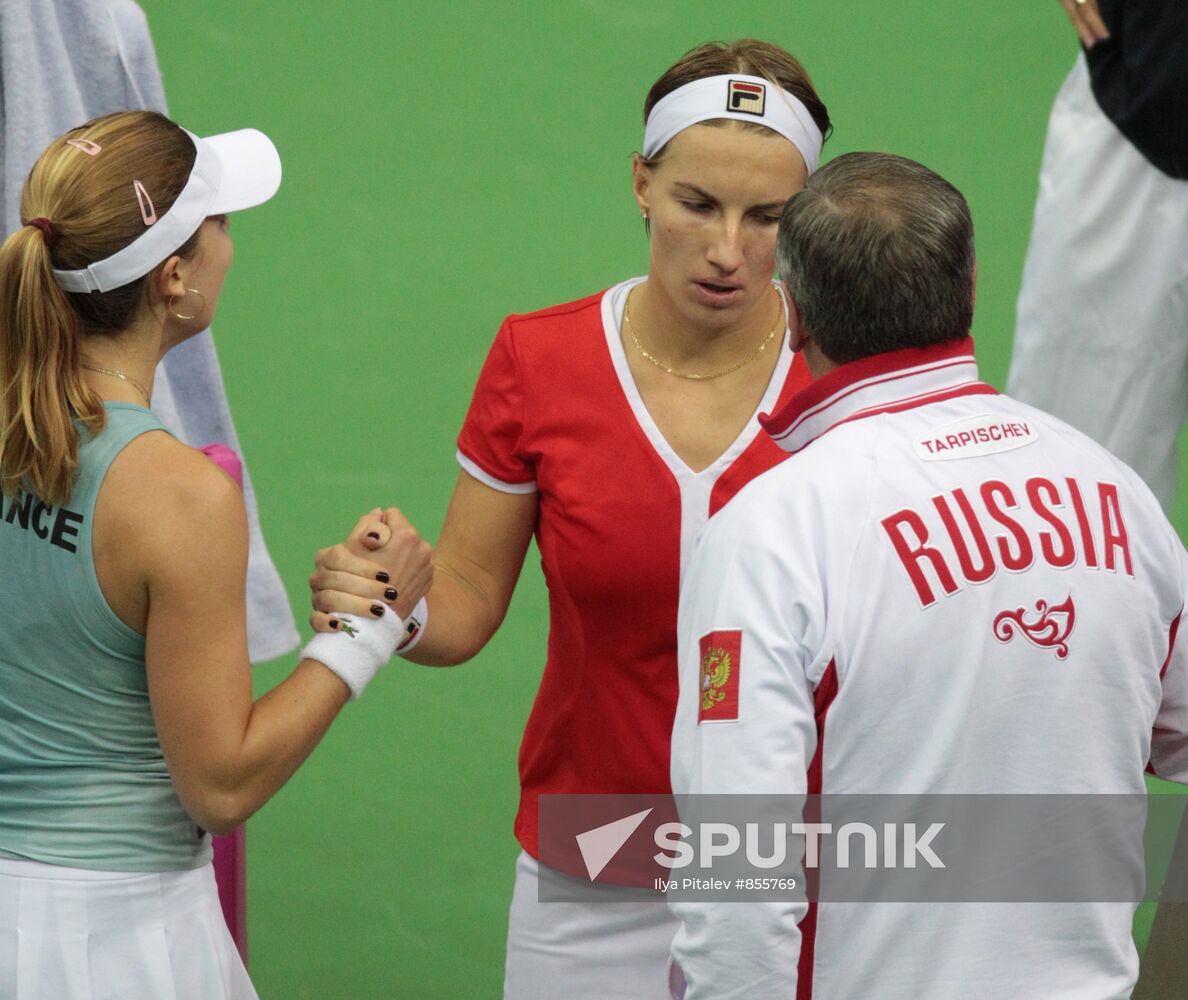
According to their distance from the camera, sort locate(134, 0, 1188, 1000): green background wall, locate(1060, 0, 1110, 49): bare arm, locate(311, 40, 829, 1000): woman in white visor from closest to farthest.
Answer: locate(311, 40, 829, 1000): woman in white visor, locate(1060, 0, 1110, 49): bare arm, locate(134, 0, 1188, 1000): green background wall

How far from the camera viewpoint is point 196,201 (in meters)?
2.01

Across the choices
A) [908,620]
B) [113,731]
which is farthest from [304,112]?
[908,620]

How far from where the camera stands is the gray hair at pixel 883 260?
1758 mm

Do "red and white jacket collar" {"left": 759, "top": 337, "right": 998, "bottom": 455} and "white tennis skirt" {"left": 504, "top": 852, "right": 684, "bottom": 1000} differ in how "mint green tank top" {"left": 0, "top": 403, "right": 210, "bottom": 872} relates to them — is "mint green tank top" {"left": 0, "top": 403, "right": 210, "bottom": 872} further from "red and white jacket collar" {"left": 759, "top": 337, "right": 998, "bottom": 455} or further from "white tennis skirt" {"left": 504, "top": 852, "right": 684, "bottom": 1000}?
"red and white jacket collar" {"left": 759, "top": 337, "right": 998, "bottom": 455}

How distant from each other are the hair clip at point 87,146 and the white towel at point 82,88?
706 millimetres

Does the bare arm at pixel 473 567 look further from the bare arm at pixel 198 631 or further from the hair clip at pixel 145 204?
the hair clip at pixel 145 204

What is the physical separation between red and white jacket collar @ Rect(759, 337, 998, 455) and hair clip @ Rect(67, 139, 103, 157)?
79 cm

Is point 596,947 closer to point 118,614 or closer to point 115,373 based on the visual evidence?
point 118,614

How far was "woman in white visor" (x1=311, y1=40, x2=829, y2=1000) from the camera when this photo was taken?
89.4 inches

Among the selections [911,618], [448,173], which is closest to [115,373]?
[911,618]

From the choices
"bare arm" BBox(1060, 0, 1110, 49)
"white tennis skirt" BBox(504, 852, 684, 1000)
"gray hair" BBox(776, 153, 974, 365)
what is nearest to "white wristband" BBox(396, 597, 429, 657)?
"white tennis skirt" BBox(504, 852, 684, 1000)

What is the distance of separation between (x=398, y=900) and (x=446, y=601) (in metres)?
1.51

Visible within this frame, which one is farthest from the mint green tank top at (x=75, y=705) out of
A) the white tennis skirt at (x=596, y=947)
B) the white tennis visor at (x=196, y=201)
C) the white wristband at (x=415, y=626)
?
the white tennis skirt at (x=596, y=947)

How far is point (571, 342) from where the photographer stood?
237 centimetres
